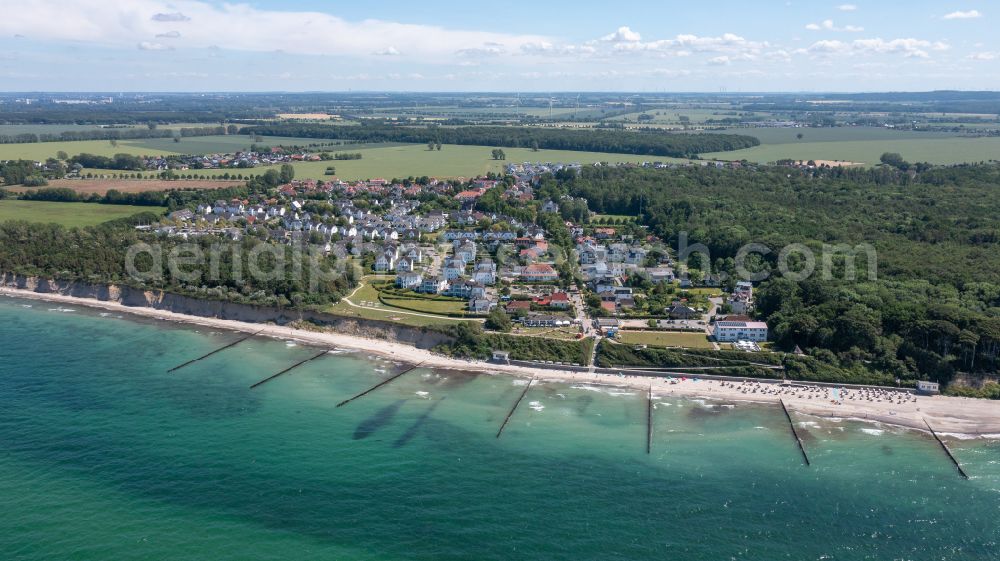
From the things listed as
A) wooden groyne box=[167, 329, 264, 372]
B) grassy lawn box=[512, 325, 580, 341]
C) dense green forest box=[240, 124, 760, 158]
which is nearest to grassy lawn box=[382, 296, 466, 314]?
grassy lawn box=[512, 325, 580, 341]

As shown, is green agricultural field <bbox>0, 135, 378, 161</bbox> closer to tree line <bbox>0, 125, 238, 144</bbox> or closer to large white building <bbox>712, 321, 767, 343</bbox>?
tree line <bbox>0, 125, 238, 144</bbox>

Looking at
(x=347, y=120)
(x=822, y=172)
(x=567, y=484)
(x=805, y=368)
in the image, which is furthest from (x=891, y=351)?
(x=347, y=120)

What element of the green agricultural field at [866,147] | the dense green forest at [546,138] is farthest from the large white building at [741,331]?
the dense green forest at [546,138]

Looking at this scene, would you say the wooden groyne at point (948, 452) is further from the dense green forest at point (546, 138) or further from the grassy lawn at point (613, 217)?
the dense green forest at point (546, 138)

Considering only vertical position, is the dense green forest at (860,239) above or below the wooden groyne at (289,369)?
above

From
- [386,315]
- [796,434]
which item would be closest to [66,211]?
[386,315]
